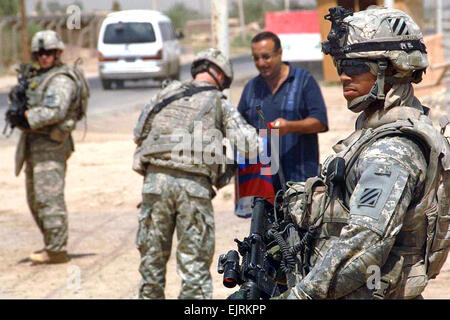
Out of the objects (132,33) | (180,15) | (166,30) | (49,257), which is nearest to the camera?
(49,257)

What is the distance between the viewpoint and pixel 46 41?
7.41 meters

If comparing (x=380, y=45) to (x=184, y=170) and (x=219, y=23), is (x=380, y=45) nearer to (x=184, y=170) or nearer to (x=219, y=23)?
(x=184, y=170)

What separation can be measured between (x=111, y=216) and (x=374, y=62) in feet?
23.6

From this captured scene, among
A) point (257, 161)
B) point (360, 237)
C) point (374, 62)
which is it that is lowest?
point (257, 161)

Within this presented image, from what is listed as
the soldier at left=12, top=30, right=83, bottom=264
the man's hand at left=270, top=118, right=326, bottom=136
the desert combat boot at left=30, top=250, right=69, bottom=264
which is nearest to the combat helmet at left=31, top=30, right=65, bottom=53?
the soldier at left=12, top=30, right=83, bottom=264

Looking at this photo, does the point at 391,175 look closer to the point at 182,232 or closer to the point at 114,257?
the point at 182,232

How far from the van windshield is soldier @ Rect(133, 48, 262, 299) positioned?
879 centimetres

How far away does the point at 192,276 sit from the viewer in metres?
5.61

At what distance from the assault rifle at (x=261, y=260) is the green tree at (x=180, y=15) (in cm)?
5682

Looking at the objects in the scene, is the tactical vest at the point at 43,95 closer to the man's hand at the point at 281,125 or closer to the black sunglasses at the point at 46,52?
the black sunglasses at the point at 46,52

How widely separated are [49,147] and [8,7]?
37.4 metres

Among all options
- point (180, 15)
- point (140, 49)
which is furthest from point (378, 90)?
point (180, 15)

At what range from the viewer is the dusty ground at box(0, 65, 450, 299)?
271 inches
